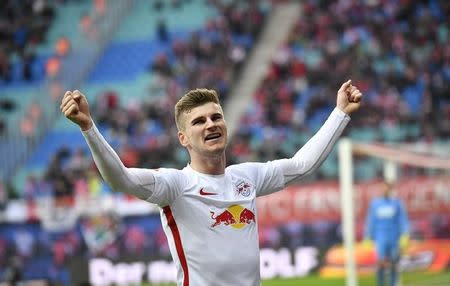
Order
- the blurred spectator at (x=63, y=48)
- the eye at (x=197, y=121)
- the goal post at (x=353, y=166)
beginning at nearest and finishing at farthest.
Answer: the eye at (x=197, y=121)
the goal post at (x=353, y=166)
the blurred spectator at (x=63, y=48)

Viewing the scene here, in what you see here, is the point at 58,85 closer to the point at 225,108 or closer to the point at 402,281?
the point at 225,108

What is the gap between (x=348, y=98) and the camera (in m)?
5.99

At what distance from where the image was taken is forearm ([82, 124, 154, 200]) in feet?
16.0

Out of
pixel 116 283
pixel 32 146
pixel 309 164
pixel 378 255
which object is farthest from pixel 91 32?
pixel 309 164

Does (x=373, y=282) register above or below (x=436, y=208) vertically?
below

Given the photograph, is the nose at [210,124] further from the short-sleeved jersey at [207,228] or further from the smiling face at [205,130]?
the short-sleeved jersey at [207,228]

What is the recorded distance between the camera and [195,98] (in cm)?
544

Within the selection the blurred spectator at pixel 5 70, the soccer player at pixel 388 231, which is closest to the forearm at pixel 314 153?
the soccer player at pixel 388 231

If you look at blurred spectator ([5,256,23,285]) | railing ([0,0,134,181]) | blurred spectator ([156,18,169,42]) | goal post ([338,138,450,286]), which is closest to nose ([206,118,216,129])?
goal post ([338,138,450,286])

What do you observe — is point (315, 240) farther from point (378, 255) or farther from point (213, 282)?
point (213, 282)

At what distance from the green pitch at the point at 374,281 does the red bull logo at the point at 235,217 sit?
1268 cm

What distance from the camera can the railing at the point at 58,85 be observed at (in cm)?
2778

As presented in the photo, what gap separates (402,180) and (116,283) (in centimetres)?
532

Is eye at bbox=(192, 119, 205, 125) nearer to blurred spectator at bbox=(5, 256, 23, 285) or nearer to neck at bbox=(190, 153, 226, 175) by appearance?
neck at bbox=(190, 153, 226, 175)
